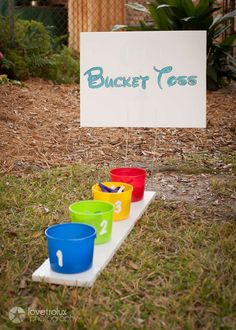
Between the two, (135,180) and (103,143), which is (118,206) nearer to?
(135,180)

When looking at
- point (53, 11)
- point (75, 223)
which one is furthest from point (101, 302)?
point (53, 11)

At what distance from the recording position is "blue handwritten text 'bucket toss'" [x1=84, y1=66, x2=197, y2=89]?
3045mm

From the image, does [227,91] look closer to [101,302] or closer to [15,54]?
[15,54]

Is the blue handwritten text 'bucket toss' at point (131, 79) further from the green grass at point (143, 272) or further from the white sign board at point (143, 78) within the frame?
the green grass at point (143, 272)

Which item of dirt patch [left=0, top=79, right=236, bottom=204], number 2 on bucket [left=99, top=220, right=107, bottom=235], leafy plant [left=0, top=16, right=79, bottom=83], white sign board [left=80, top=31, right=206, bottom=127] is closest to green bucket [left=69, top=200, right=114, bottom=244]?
number 2 on bucket [left=99, top=220, right=107, bottom=235]

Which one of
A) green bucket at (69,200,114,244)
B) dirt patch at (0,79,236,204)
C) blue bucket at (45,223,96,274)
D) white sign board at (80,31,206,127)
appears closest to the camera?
blue bucket at (45,223,96,274)

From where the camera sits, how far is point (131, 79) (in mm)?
3055

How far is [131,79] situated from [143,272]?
1.33 metres

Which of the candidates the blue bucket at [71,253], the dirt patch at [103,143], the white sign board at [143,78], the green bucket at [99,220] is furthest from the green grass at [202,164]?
the blue bucket at [71,253]

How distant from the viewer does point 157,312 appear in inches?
71.1

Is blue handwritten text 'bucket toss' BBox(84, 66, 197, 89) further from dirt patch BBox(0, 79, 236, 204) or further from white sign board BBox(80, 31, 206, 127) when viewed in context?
dirt patch BBox(0, 79, 236, 204)

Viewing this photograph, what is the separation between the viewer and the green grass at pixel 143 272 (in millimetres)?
1777

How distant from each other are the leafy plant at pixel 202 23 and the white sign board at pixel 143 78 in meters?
2.40

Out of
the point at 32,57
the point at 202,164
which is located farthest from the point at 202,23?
the point at 202,164
